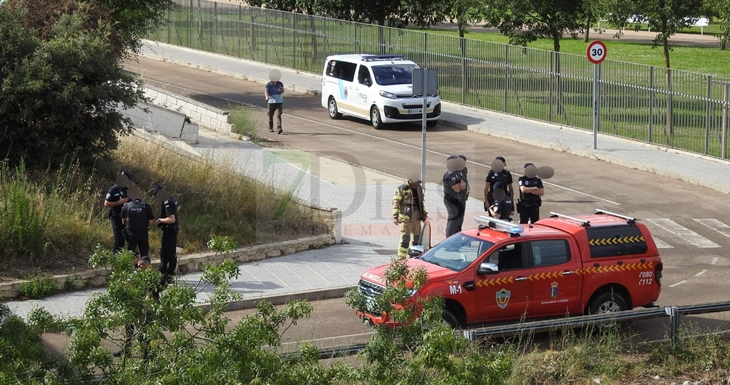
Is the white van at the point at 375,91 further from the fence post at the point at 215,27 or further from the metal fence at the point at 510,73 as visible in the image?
the fence post at the point at 215,27

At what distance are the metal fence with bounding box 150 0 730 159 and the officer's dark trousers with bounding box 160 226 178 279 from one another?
49.3 feet

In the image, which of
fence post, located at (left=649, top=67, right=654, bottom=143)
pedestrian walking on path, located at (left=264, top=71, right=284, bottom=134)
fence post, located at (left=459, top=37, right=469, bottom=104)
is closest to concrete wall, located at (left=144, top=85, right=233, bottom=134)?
pedestrian walking on path, located at (left=264, top=71, right=284, bottom=134)

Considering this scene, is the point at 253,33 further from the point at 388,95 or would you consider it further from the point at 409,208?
the point at 409,208

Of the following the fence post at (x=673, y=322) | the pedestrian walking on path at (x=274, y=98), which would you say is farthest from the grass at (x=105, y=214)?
the pedestrian walking on path at (x=274, y=98)

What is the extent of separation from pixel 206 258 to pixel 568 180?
10.4 meters

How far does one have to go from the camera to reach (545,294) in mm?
12477

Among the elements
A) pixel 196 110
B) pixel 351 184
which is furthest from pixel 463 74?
pixel 351 184

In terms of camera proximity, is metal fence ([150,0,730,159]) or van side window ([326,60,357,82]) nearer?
metal fence ([150,0,730,159])

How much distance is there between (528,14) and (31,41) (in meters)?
19.3

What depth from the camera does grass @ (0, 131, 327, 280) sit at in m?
14.7

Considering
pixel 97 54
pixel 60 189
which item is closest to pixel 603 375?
pixel 60 189

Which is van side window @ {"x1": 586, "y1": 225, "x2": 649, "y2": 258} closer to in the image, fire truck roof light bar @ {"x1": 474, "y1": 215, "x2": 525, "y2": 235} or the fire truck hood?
fire truck roof light bar @ {"x1": 474, "y1": 215, "x2": 525, "y2": 235}

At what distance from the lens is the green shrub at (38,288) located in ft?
45.2

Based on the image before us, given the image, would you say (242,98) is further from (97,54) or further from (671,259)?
(671,259)
